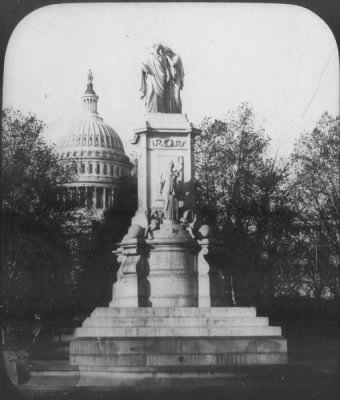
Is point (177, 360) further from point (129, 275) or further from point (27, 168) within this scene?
point (27, 168)

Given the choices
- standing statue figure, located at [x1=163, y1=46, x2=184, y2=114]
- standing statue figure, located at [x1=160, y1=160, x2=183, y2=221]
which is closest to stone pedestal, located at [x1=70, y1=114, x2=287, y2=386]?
standing statue figure, located at [x1=160, y1=160, x2=183, y2=221]

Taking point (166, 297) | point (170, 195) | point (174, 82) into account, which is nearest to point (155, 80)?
point (174, 82)

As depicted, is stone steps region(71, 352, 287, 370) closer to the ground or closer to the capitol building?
the ground

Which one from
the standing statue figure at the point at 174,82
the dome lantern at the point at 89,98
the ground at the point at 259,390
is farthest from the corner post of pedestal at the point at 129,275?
the dome lantern at the point at 89,98

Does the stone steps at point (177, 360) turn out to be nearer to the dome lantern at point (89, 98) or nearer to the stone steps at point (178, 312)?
the stone steps at point (178, 312)

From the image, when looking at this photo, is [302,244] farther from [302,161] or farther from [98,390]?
[98,390]

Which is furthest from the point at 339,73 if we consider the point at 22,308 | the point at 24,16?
the point at 22,308

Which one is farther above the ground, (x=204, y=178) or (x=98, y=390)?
(x=204, y=178)
